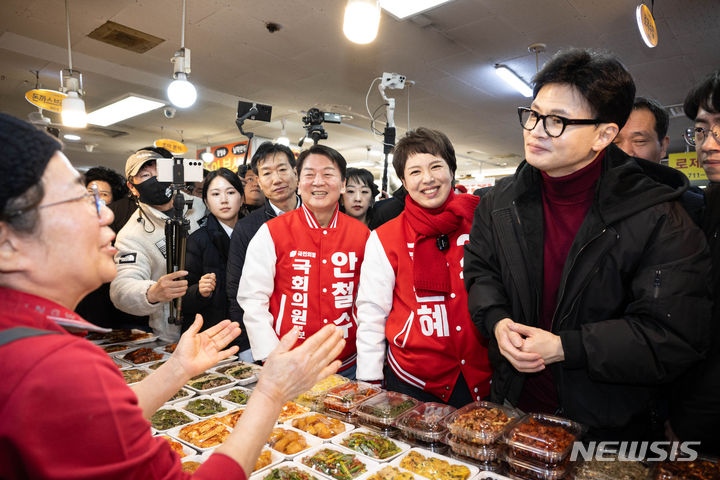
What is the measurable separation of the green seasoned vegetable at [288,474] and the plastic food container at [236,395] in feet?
2.01

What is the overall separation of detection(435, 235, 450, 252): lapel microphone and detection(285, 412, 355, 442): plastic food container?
35.9 inches

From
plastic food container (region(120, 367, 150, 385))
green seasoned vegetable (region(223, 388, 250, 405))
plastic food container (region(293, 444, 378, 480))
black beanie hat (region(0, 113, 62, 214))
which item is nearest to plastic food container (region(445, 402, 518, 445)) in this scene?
plastic food container (region(293, 444, 378, 480))

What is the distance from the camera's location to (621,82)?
1.48 meters

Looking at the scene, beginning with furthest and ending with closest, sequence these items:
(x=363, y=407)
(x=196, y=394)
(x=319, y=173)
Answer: (x=319, y=173) → (x=196, y=394) → (x=363, y=407)

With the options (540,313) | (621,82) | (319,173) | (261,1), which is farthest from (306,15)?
(540,313)

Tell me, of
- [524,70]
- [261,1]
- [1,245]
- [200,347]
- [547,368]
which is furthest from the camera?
[524,70]

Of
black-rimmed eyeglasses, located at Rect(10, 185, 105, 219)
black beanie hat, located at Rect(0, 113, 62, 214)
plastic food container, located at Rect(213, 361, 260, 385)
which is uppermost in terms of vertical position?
black beanie hat, located at Rect(0, 113, 62, 214)

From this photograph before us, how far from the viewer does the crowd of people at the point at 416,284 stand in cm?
77

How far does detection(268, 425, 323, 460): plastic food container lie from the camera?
1.51 m

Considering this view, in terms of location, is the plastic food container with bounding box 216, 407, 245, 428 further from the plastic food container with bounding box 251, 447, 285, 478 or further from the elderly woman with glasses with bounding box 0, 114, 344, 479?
the elderly woman with glasses with bounding box 0, 114, 344, 479

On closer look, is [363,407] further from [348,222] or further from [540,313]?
[348,222]

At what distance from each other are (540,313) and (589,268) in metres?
0.26

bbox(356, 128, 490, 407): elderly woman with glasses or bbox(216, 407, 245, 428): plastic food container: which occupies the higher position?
bbox(356, 128, 490, 407): elderly woman with glasses

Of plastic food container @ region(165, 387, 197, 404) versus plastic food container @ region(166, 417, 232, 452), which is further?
plastic food container @ region(165, 387, 197, 404)
